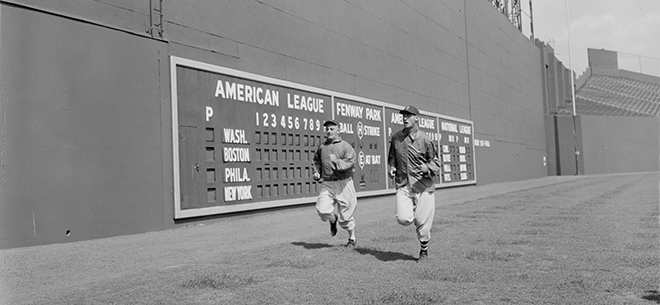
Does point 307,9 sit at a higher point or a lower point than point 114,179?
higher

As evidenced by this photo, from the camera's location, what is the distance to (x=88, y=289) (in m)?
5.93

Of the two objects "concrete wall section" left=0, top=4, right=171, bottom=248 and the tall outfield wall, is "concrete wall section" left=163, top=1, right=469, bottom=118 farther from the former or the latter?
"concrete wall section" left=0, top=4, right=171, bottom=248

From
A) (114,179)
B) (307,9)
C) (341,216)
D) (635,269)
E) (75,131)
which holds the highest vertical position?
(307,9)

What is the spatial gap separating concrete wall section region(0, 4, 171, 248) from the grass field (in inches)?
21.9

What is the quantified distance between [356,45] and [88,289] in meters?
15.2

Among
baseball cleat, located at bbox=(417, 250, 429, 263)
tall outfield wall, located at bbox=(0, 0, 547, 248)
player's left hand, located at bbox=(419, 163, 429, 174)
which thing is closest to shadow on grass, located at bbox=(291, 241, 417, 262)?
baseball cleat, located at bbox=(417, 250, 429, 263)

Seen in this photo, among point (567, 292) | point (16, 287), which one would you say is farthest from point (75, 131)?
point (567, 292)

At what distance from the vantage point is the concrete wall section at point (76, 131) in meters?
9.05

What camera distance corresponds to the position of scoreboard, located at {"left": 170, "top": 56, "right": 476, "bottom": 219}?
1197cm

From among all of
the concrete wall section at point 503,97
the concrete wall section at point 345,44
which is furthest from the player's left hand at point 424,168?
the concrete wall section at point 503,97

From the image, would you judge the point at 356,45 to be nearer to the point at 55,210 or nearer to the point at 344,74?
the point at 344,74

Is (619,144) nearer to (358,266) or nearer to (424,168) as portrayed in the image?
(424,168)

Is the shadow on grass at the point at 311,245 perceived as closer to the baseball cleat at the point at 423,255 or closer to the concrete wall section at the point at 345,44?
the baseball cleat at the point at 423,255

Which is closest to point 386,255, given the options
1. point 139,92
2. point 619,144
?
point 139,92
